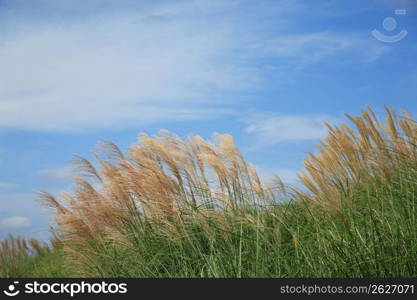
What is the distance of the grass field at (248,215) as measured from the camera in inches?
150

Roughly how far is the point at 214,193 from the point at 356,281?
2009 millimetres

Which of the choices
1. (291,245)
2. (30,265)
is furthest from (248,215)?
(30,265)

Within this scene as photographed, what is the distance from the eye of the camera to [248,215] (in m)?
4.21

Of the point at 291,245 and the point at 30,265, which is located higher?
the point at 30,265

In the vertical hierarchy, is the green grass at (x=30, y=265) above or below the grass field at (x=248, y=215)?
above

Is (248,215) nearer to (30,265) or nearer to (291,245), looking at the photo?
(291,245)

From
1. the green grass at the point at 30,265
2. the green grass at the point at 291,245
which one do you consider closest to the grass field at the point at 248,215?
the green grass at the point at 291,245

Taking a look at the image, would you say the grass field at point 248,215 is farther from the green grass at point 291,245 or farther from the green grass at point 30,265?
the green grass at point 30,265

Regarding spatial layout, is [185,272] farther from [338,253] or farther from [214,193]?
[338,253]

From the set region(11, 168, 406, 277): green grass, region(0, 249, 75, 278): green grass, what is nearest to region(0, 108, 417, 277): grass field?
region(11, 168, 406, 277): green grass

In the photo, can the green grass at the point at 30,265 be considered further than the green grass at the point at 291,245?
Yes

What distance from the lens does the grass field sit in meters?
3.80

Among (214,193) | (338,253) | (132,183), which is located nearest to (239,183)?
(214,193)

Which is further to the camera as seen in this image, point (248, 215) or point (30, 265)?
point (30, 265)
